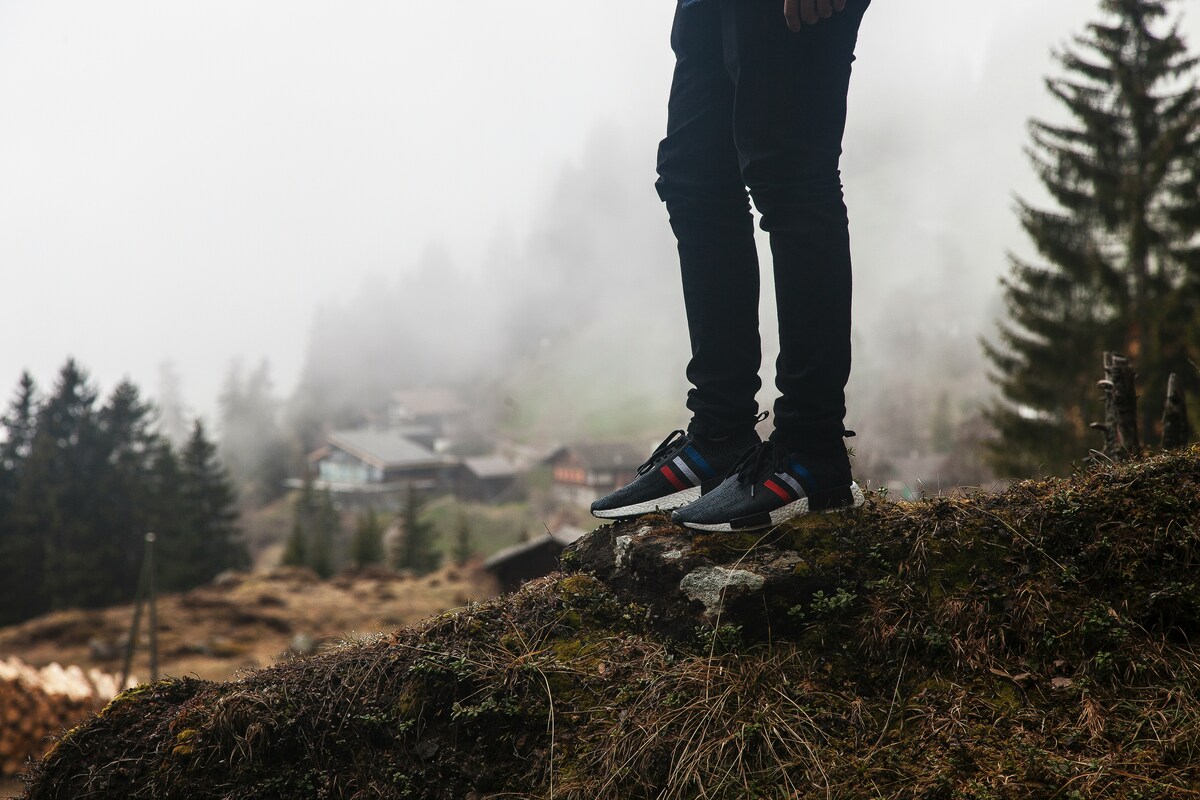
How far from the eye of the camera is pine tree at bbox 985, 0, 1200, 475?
51.2ft

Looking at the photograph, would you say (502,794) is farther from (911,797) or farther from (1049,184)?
(1049,184)

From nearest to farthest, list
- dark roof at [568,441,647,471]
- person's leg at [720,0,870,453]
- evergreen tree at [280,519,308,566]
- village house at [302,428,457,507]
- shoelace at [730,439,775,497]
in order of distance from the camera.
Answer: person's leg at [720,0,870,453]
shoelace at [730,439,775,497]
evergreen tree at [280,519,308,566]
dark roof at [568,441,647,471]
village house at [302,428,457,507]

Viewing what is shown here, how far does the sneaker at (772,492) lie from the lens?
87.0 inches

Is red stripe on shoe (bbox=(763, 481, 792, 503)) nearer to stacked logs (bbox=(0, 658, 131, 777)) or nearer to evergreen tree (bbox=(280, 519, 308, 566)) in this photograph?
stacked logs (bbox=(0, 658, 131, 777))

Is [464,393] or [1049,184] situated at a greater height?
[1049,184]

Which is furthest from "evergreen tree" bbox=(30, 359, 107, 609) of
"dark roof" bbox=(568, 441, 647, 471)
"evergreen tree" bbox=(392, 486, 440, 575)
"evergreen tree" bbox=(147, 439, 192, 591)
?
"dark roof" bbox=(568, 441, 647, 471)

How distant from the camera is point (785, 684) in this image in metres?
1.80

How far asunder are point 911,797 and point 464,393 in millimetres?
86135

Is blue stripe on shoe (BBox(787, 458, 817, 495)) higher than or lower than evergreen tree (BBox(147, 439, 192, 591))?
higher

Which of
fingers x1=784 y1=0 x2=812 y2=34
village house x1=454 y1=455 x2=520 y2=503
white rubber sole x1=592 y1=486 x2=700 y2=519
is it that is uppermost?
fingers x1=784 y1=0 x2=812 y2=34

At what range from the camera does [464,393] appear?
86.1 m

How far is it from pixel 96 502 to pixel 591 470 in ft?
84.7

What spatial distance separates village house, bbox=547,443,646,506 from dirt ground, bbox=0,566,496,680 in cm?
2408

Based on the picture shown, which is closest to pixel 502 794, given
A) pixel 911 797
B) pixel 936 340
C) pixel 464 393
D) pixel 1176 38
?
pixel 911 797
